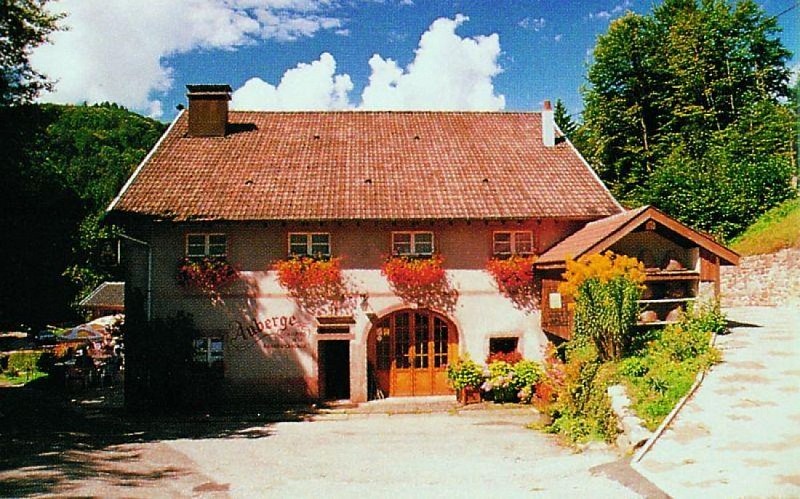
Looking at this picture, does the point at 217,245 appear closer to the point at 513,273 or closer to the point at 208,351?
the point at 208,351

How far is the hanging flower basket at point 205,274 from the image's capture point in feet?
60.3

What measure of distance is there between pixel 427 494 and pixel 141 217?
40.3 feet

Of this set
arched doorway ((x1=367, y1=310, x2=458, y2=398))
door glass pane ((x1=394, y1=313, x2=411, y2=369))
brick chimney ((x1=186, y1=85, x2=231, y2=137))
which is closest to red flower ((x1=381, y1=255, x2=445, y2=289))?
arched doorway ((x1=367, y1=310, x2=458, y2=398))

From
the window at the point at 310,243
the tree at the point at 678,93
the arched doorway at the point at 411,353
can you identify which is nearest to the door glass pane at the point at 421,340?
the arched doorway at the point at 411,353

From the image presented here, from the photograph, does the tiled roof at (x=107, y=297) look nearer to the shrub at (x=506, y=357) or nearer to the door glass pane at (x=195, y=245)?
the door glass pane at (x=195, y=245)

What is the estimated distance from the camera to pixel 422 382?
19.3 meters

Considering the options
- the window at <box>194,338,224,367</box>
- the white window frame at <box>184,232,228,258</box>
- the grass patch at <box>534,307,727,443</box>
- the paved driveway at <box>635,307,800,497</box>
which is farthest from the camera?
the white window frame at <box>184,232,228,258</box>

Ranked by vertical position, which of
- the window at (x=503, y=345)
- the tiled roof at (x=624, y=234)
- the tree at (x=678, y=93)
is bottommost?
the window at (x=503, y=345)

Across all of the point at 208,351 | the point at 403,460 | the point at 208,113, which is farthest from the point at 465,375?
the point at 208,113

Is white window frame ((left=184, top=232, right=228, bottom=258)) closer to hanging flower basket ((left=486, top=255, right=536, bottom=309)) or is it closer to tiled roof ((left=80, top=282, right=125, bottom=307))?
hanging flower basket ((left=486, top=255, right=536, bottom=309))

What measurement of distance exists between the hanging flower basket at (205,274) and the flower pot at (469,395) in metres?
7.13

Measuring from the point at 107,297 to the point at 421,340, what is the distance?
1118 inches

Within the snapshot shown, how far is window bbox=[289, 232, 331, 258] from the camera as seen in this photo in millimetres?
18953

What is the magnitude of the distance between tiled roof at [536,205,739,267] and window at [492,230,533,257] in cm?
148
